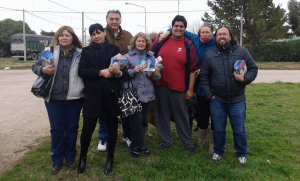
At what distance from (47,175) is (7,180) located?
1.61 ft

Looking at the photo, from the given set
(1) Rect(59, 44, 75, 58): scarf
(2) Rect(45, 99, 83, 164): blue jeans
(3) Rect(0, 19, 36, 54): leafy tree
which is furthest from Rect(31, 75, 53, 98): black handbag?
(3) Rect(0, 19, 36, 54): leafy tree

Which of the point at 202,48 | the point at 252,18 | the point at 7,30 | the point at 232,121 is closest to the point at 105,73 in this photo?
the point at 202,48

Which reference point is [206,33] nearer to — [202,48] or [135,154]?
[202,48]

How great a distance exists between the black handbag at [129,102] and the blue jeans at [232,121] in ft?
3.65

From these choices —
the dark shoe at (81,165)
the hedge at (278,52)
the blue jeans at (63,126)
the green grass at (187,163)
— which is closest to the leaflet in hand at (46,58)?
the blue jeans at (63,126)

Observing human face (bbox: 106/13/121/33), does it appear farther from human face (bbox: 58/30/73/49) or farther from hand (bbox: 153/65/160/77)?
hand (bbox: 153/65/160/77)

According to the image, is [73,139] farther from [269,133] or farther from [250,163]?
[269,133]

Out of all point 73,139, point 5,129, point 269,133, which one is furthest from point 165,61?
point 5,129

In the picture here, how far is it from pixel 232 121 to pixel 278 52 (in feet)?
97.8

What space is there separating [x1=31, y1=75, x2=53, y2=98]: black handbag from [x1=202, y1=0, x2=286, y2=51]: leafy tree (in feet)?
91.2

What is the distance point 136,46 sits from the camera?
13.0 feet

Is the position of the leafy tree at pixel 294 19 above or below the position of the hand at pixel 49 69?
above

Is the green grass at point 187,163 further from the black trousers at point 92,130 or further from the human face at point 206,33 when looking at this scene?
the human face at point 206,33

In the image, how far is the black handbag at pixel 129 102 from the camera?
3.65 m
